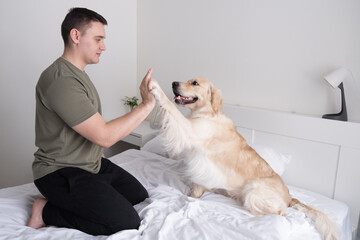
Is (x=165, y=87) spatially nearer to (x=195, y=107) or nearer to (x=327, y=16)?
(x=195, y=107)

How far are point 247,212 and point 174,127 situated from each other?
64 cm

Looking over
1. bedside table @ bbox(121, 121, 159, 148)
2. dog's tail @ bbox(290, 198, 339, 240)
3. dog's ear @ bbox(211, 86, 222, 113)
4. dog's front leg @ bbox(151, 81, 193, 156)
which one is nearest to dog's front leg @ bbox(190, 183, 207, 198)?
dog's front leg @ bbox(151, 81, 193, 156)

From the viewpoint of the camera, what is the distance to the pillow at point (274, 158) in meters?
2.05

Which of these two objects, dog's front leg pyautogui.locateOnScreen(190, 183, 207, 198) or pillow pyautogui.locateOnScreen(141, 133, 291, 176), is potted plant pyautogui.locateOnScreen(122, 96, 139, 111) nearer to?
pillow pyautogui.locateOnScreen(141, 133, 291, 176)

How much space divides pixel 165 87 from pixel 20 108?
1566 mm

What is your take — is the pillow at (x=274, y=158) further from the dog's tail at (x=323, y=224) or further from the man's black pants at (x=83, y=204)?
the man's black pants at (x=83, y=204)

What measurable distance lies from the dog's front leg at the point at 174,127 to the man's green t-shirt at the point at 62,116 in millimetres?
399

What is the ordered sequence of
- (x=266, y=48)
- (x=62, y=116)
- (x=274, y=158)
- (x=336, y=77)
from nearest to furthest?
(x=62, y=116)
(x=336, y=77)
(x=274, y=158)
(x=266, y=48)

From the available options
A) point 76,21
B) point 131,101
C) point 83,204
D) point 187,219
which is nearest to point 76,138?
point 83,204

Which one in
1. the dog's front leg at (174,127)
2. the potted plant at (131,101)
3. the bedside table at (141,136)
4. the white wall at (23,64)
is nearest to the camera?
the dog's front leg at (174,127)

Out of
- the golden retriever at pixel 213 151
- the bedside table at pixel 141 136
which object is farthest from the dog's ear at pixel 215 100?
the bedside table at pixel 141 136

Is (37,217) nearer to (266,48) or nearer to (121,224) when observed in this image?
(121,224)

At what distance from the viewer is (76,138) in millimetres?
1496

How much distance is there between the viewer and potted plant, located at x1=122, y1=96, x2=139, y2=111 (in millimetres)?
3433
